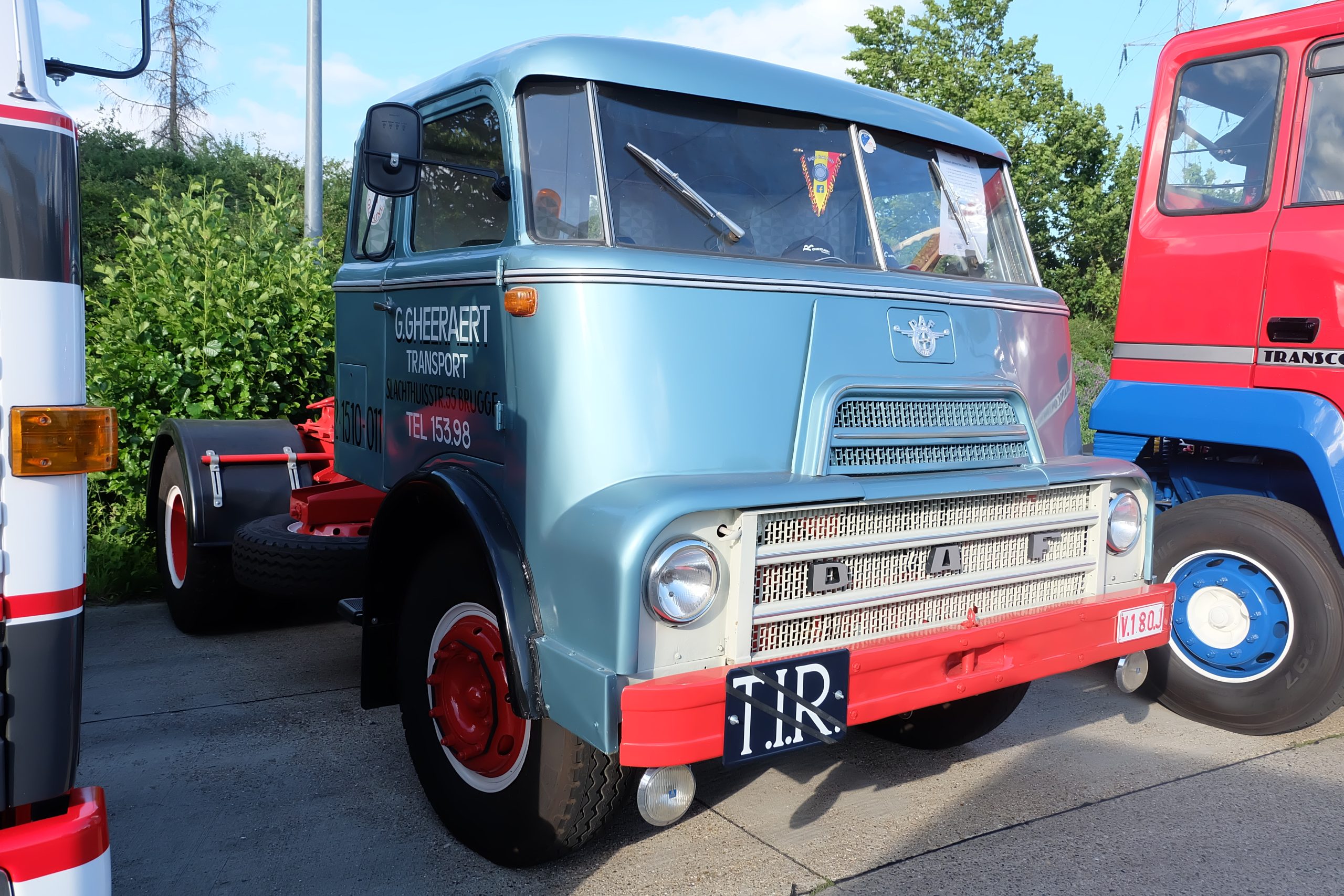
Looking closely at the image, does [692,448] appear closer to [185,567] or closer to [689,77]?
[689,77]

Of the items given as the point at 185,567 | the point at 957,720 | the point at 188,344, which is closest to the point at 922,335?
the point at 957,720

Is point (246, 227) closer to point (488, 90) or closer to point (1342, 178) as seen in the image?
point (488, 90)

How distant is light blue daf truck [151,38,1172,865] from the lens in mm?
2615

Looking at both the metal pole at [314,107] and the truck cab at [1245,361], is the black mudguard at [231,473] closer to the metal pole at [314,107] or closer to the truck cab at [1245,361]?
the metal pole at [314,107]

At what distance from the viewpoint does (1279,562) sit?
4.28m

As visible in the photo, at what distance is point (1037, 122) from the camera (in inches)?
1116

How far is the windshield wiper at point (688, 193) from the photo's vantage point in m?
3.10

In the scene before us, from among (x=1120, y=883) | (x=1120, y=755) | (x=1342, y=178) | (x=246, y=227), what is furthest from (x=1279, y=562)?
(x=246, y=227)

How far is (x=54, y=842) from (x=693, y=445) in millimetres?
1635

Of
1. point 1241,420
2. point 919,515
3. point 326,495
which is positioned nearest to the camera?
point 919,515

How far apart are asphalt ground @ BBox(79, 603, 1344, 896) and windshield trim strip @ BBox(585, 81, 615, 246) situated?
6.12ft

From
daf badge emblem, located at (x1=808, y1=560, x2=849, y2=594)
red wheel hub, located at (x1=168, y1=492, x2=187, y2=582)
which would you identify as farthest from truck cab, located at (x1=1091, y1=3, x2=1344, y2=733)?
red wheel hub, located at (x1=168, y1=492, x2=187, y2=582)

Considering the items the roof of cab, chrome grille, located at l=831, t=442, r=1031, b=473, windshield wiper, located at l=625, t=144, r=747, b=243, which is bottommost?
chrome grille, located at l=831, t=442, r=1031, b=473

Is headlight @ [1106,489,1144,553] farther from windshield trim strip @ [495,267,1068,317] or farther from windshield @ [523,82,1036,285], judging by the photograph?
windshield @ [523,82,1036,285]
